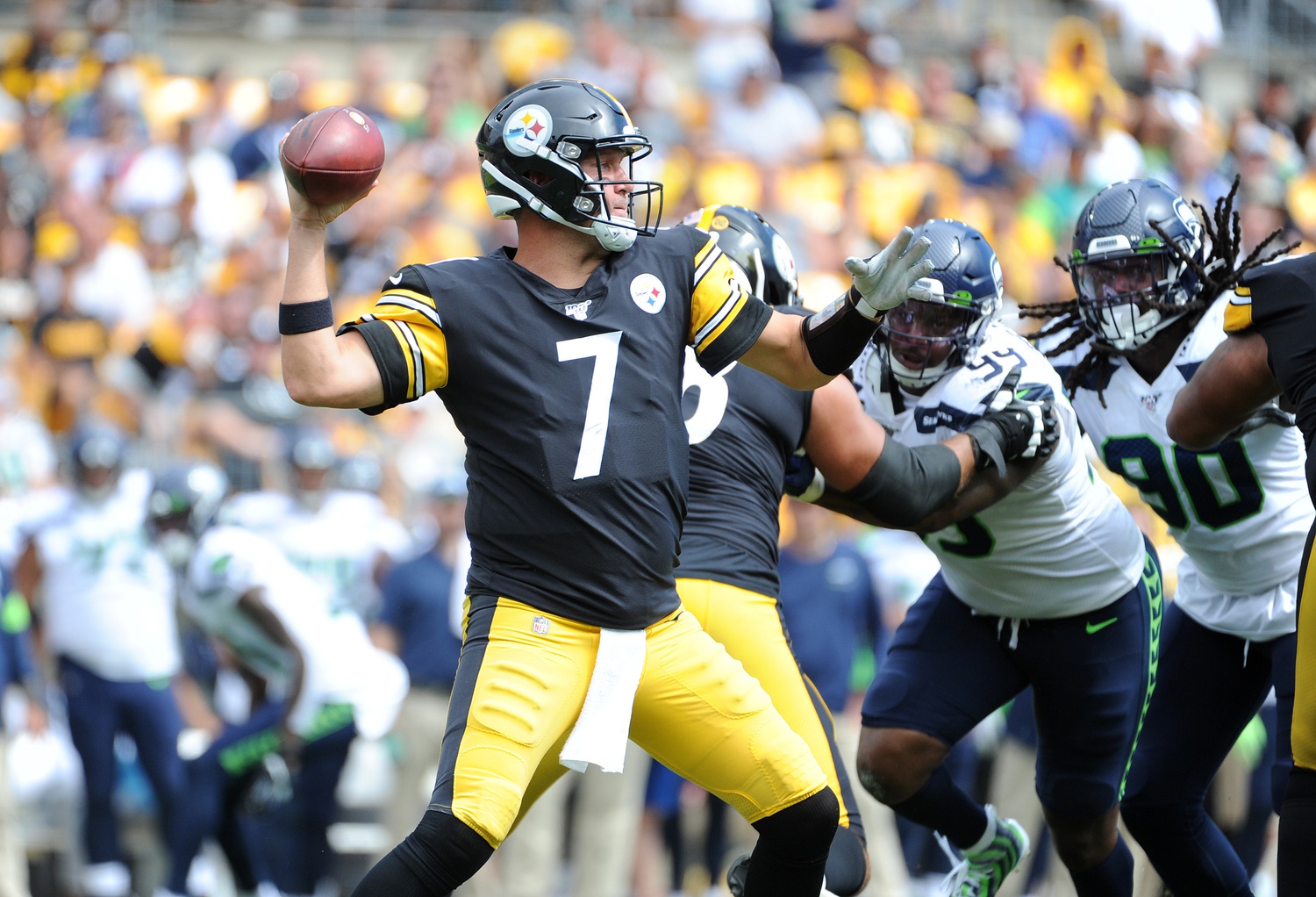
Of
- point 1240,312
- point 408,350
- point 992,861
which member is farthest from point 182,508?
point 1240,312

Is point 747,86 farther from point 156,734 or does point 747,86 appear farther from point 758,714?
point 758,714

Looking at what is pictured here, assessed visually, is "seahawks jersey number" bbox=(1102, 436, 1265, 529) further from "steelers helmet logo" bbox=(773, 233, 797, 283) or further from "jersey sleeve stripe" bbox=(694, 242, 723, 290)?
"jersey sleeve stripe" bbox=(694, 242, 723, 290)

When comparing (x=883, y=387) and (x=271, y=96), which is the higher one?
(x=883, y=387)

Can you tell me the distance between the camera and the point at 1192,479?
4.64 meters

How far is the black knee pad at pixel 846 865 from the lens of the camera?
13.9ft

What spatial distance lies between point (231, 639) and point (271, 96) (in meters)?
5.82

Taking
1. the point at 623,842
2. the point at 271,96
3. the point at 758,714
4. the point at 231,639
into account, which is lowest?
the point at 623,842

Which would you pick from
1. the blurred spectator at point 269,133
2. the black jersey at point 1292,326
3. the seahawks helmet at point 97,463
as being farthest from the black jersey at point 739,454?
the blurred spectator at point 269,133

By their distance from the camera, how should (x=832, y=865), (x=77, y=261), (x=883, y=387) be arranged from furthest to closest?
(x=77, y=261) → (x=883, y=387) → (x=832, y=865)

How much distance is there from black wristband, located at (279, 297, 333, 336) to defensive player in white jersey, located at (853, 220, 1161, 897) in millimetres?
1842

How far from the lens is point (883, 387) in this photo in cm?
478

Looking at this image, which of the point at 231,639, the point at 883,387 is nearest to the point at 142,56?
the point at 231,639

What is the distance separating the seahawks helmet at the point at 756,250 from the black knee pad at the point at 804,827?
5.27 ft

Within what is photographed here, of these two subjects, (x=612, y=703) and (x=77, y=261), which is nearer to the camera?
(x=612, y=703)
